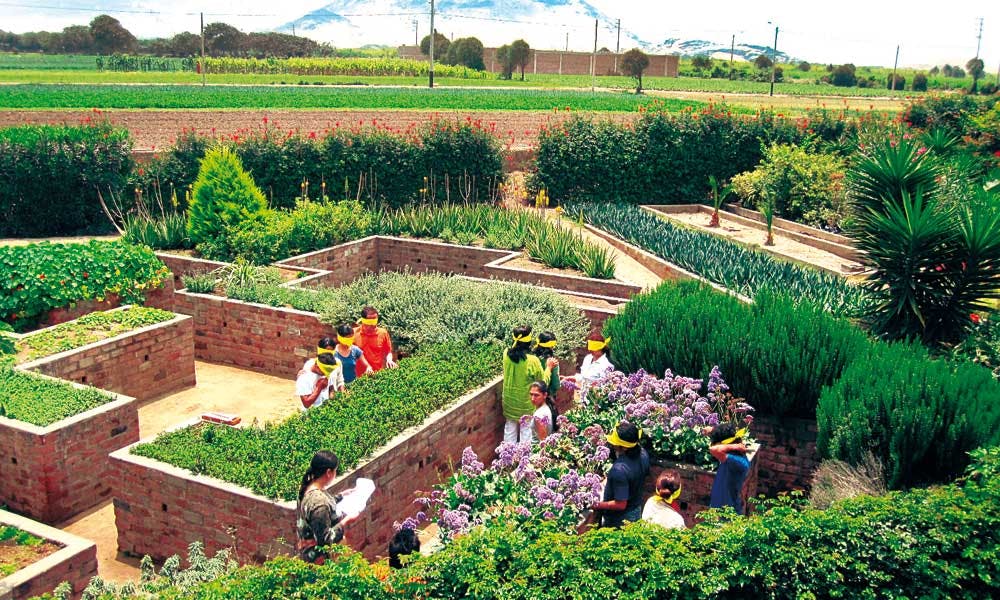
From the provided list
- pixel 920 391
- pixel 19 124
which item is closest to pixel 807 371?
pixel 920 391

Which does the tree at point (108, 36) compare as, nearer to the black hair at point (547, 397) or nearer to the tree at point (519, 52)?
the tree at point (519, 52)

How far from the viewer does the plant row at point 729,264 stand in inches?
457

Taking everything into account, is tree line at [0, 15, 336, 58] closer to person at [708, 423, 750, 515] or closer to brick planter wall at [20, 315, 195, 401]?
brick planter wall at [20, 315, 195, 401]

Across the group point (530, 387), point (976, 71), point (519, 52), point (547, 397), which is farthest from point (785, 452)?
point (976, 71)

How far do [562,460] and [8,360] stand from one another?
18.7 feet

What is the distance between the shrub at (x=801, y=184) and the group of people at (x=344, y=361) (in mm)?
12564

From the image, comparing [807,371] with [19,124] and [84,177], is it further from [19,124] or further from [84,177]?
[19,124]

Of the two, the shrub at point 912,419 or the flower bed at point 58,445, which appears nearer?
the shrub at point 912,419

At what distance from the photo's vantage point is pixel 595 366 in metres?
8.63

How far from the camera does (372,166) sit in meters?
18.9

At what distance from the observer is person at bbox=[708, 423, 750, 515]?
21.1 feet

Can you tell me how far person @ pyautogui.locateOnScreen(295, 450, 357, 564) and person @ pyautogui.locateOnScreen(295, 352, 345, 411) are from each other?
91.4 inches

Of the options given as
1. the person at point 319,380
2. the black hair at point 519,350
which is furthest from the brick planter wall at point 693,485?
the person at point 319,380

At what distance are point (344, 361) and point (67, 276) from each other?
4373mm
